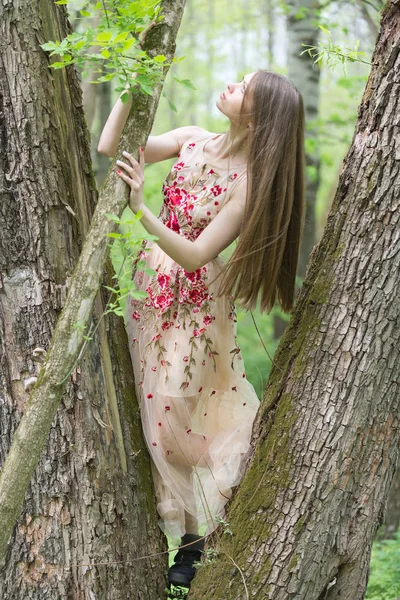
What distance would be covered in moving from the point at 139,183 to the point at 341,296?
2.66 ft

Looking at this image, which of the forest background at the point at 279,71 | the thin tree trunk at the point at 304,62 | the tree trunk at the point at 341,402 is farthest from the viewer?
the thin tree trunk at the point at 304,62

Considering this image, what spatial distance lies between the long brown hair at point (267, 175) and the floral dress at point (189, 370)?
0.14 metres

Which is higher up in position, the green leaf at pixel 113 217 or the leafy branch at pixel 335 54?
the leafy branch at pixel 335 54

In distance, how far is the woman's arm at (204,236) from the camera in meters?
2.48

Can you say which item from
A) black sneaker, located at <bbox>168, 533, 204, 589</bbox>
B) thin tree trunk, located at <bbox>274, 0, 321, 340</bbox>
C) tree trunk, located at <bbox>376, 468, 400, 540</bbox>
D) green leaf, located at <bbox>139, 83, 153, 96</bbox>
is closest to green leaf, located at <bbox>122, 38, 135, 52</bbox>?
green leaf, located at <bbox>139, 83, 153, 96</bbox>

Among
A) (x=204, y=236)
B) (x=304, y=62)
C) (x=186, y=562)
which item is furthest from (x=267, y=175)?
(x=304, y=62)

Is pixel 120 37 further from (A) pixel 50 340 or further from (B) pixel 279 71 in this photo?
(B) pixel 279 71

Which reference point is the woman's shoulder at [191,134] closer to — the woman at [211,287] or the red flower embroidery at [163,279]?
the woman at [211,287]

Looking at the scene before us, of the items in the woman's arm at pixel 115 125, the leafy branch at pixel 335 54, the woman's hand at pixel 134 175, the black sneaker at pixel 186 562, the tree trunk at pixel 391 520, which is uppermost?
the leafy branch at pixel 335 54

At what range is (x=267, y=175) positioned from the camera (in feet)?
8.85

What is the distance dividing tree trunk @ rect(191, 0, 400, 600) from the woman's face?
19.9 inches

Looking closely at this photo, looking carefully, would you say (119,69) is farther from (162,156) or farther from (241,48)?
(241,48)

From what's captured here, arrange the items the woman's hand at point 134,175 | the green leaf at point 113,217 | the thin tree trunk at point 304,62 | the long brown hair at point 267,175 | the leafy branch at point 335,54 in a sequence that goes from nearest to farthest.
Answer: the green leaf at point 113,217 < the woman's hand at point 134,175 < the leafy branch at point 335,54 < the long brown hair at point 267,175 < the thin tree trunk at point 304,62

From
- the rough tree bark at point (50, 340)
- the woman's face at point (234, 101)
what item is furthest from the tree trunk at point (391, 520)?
the woman's face at point (234, 101)
